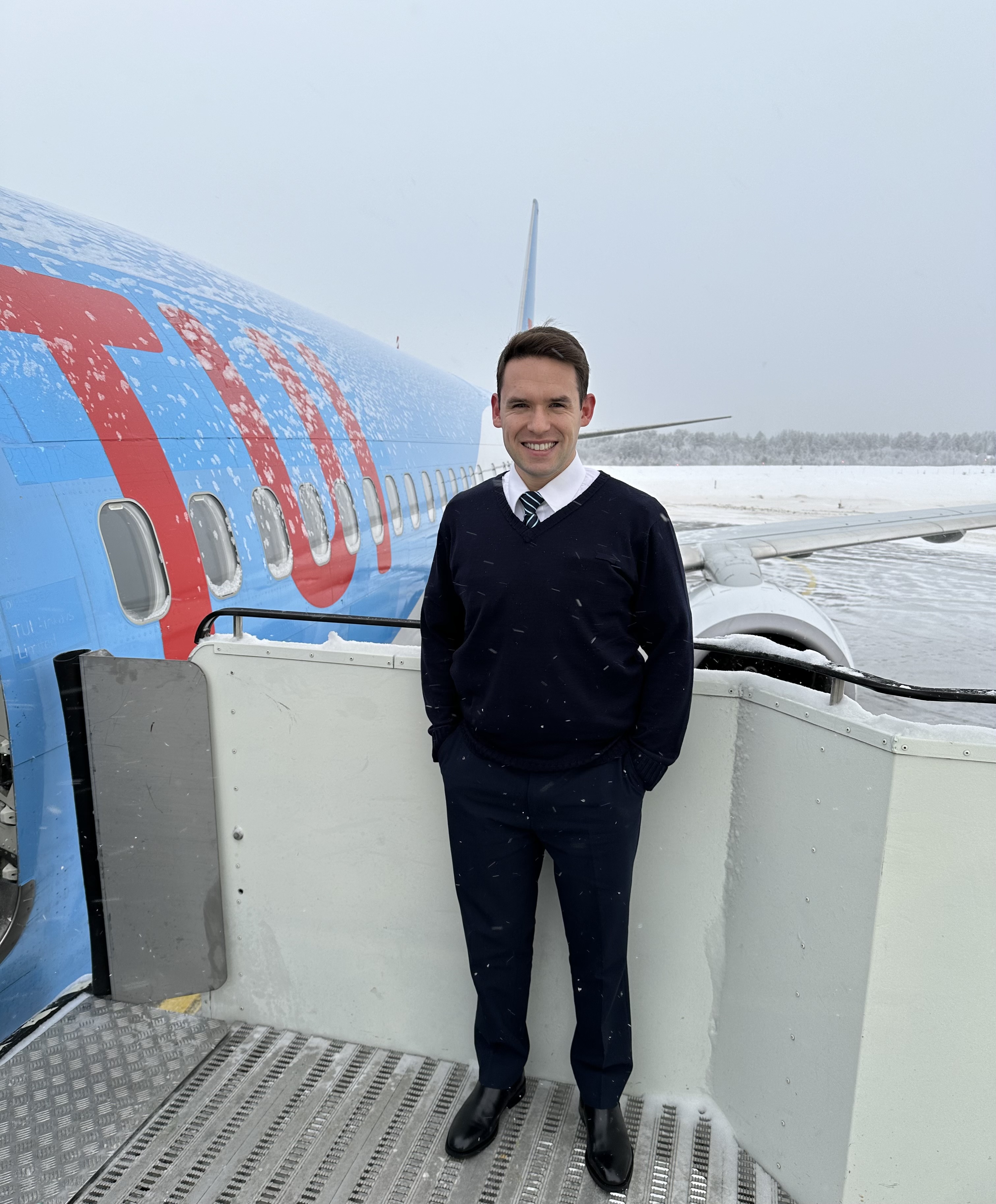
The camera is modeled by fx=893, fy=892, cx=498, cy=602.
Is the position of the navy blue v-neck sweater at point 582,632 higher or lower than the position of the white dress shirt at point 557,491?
lower

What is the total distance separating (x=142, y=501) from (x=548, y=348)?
7.13ft

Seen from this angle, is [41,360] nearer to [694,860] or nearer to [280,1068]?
[280,1068]

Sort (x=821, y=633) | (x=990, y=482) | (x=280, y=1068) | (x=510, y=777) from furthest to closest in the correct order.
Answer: (x=990, y=482)
(x=821, y=633)
(x=280, y=1068)
(x=510, y=777)

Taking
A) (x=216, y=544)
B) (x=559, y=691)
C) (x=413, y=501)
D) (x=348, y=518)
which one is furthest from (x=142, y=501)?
(x=413, y=501)

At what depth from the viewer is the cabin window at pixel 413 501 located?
790 cm

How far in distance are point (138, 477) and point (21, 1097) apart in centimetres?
226

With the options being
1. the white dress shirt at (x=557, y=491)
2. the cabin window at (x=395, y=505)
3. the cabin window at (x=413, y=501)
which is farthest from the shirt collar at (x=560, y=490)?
the cabin window at (x=413, y=501)

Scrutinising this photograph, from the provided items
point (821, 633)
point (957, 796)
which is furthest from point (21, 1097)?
point (821, 633)

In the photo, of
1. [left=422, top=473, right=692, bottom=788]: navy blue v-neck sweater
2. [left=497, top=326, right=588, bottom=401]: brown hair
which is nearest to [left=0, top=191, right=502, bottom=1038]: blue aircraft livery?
[left=422, top=473, right=692, bottom=788]: navy blue v-neck sweater

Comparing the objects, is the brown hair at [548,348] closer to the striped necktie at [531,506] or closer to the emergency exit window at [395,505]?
the striped necktie at [531,506]

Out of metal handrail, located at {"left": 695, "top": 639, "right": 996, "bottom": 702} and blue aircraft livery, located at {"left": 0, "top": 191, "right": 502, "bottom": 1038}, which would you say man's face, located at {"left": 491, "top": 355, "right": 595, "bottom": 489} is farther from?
blue aircraft livery, located at {"left": 0, "top": 191, "right": 502, "bottom": 1038}

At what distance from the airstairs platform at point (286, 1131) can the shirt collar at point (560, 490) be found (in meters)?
1.77

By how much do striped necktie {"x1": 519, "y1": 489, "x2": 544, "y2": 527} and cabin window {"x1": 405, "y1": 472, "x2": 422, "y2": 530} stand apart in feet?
18.2

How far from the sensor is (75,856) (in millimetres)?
3066
